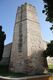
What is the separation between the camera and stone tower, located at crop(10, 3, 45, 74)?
1425cm

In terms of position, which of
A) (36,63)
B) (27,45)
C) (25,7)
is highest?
(25,7)

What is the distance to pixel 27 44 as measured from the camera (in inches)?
573

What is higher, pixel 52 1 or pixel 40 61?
pixel 52 1

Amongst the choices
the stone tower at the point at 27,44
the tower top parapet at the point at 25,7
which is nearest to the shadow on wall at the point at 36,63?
the stone tower at the point at 27,44

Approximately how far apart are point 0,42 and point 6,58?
279cm

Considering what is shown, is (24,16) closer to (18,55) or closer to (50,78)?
(18,55)

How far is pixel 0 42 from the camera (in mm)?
15586

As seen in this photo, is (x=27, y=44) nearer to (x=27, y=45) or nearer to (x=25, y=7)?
(x=27, y=45)

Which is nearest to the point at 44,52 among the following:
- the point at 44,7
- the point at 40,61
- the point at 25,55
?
the point at 40,61

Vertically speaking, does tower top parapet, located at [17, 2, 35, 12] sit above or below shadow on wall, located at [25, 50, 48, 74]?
above

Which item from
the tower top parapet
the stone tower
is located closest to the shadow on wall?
the stone tower

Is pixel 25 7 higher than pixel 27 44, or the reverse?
pixel 25 7

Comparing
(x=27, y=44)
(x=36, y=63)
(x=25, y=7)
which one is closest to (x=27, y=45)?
(x=27, y=44)

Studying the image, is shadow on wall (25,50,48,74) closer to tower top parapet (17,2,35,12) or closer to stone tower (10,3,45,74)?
stone tower (10,3,45,74)
